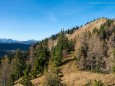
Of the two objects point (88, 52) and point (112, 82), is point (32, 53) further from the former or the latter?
point (112, 82)

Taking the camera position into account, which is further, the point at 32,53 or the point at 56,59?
the point at 32,53

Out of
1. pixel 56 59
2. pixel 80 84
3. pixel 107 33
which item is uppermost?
pixel 107 33

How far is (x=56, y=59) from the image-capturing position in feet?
401

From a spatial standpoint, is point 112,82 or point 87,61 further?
point 87,61

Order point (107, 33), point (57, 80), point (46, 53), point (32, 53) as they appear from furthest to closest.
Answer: point (107, 33), point (32, 53), point (46, 53), point (57, 80)

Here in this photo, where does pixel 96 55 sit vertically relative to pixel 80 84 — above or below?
above

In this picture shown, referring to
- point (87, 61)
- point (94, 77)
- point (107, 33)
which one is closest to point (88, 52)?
point (87, 61)

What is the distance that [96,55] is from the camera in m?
121

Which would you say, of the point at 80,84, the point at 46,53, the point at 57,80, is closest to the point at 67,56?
the point at 46,53

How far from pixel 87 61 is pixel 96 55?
543 cm

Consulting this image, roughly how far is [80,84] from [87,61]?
44708 millimetres

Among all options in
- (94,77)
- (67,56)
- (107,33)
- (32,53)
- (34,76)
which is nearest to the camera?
(94,77)

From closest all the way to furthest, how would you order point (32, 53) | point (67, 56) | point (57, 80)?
point (57, 80) → point (67, 56) → point (32, 53)

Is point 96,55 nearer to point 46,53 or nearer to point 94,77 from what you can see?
point 46,53
